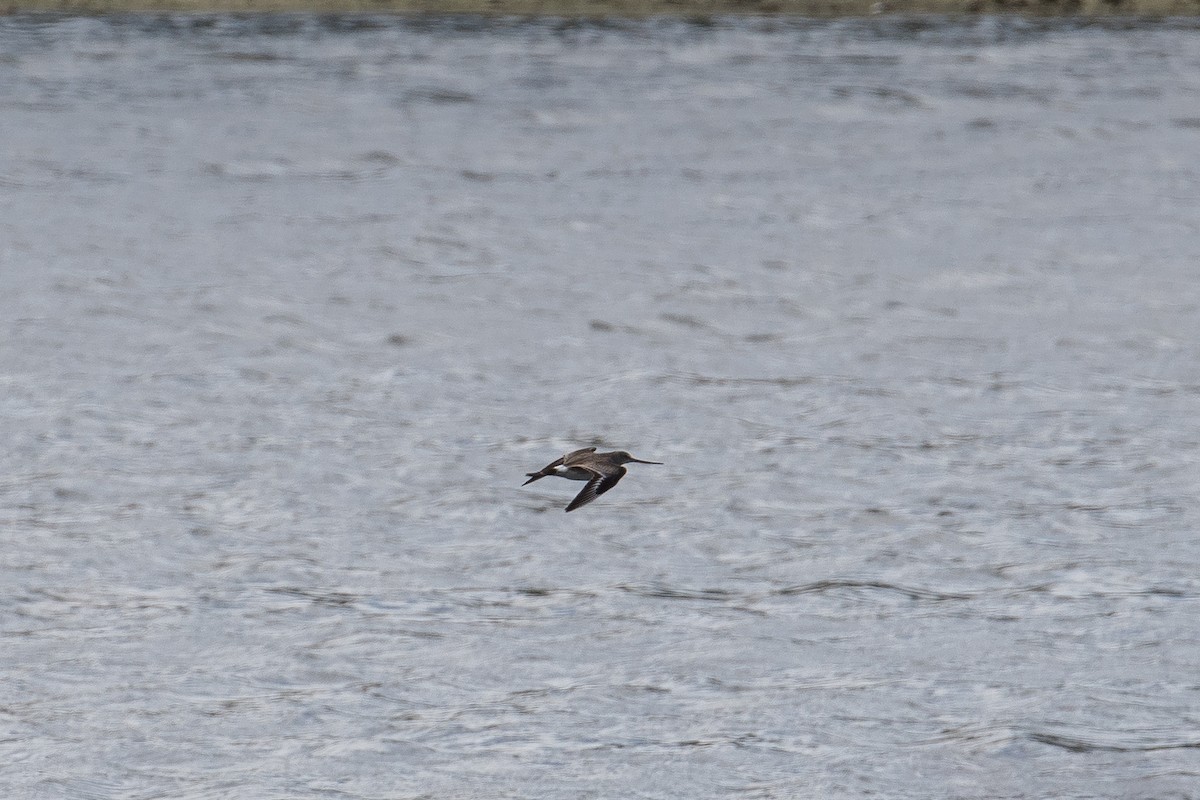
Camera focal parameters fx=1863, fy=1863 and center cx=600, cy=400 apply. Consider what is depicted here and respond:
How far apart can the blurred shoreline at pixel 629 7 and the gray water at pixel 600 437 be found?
386cm

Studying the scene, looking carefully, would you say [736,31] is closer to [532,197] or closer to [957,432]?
[532,197]

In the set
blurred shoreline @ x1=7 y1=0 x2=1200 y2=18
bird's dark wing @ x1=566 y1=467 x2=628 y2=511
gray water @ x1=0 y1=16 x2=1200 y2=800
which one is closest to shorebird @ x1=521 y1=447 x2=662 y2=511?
bird's dark wing @ x1=566 y1=467 x2=628 y2=511

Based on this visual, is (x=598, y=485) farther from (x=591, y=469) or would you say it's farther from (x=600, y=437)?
(x=600, y=437)

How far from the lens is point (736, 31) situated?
21.0 metres

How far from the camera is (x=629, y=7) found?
71.6ft

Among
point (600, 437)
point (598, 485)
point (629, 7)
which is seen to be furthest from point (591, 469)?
point (629, 7)

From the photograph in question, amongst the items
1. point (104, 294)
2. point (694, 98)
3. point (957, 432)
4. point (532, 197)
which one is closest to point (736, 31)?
point (694, 98)

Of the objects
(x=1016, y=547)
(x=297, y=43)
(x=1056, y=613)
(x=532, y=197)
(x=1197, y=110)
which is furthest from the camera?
(x=297, y=43)

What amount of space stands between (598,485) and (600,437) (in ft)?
7.50

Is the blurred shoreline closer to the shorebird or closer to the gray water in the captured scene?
the gray water

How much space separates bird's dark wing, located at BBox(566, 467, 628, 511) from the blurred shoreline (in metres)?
15.5

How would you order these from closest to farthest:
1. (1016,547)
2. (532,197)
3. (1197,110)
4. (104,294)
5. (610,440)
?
1. (1016,547)
2. (610,440)
3. (104,294)
4. (532,197)
5. (1197,110)

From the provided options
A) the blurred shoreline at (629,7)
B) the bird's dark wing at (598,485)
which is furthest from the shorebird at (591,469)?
the blurred shoreline at (629,7)

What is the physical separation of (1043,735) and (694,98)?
478 inches
